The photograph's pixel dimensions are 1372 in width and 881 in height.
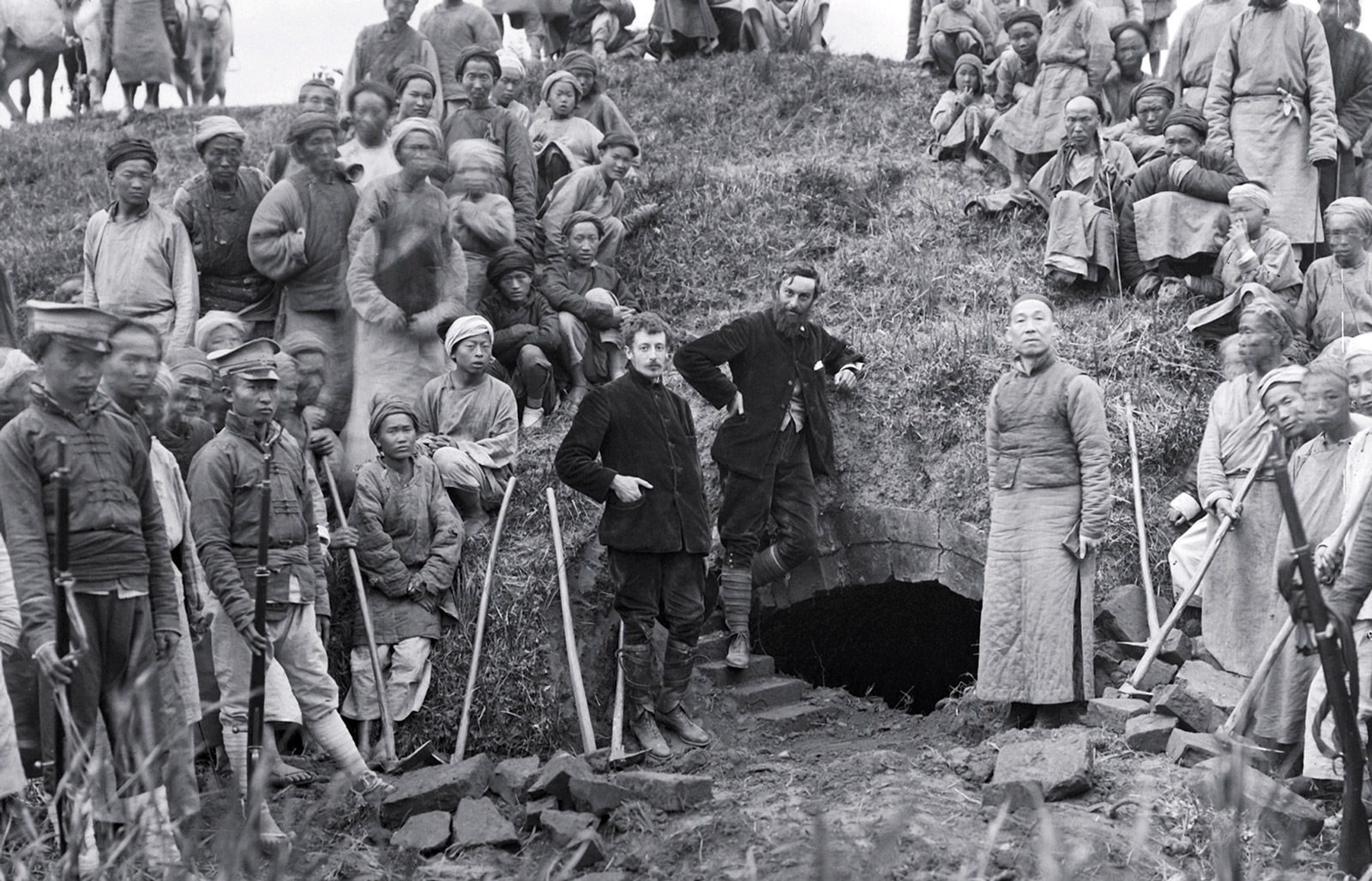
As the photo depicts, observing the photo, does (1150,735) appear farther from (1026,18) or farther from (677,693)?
(1026,18)

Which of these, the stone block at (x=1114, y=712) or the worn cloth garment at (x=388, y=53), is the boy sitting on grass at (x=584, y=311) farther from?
the stone block at (x=1114, y=712)

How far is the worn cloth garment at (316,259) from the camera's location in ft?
28.9

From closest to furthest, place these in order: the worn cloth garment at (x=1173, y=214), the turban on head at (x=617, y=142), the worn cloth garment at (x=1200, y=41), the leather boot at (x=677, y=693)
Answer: the leather boot at (x=677, y=693) < the worn cloth garment at (x=1173, y=214) < the turban on head at (x=617, y=142) < the worn cloth garment at (x=1200, y=41)

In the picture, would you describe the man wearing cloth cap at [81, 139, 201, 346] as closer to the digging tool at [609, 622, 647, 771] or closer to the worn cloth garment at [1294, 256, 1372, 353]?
the digging tool at [609, 622, 647, 771]

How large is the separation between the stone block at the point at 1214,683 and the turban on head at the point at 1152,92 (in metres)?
4.87

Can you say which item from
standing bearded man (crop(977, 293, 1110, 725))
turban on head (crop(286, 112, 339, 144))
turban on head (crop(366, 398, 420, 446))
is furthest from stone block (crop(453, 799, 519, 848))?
turban on head (crop(286, 112, 339, 144))

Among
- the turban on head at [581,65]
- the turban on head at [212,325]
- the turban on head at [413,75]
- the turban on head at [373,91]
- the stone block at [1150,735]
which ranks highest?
the turban on head at [581,65]

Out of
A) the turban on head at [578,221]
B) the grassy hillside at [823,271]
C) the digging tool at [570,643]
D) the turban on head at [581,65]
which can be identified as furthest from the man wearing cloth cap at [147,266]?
the turban on head at [581,65]

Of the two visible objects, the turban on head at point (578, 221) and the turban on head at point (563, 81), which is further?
the turban on head at point (563, 81)

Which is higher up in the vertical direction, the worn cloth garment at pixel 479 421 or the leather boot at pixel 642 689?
the worn cloth garment at pixel 479 421

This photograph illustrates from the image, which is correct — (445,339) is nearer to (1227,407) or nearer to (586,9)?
(1227,407)

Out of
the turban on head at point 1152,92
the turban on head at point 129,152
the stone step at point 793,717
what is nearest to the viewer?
the turban on head at point 129,152

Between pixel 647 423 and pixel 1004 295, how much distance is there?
156 inches

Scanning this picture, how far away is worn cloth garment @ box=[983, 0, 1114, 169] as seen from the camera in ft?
38.6
